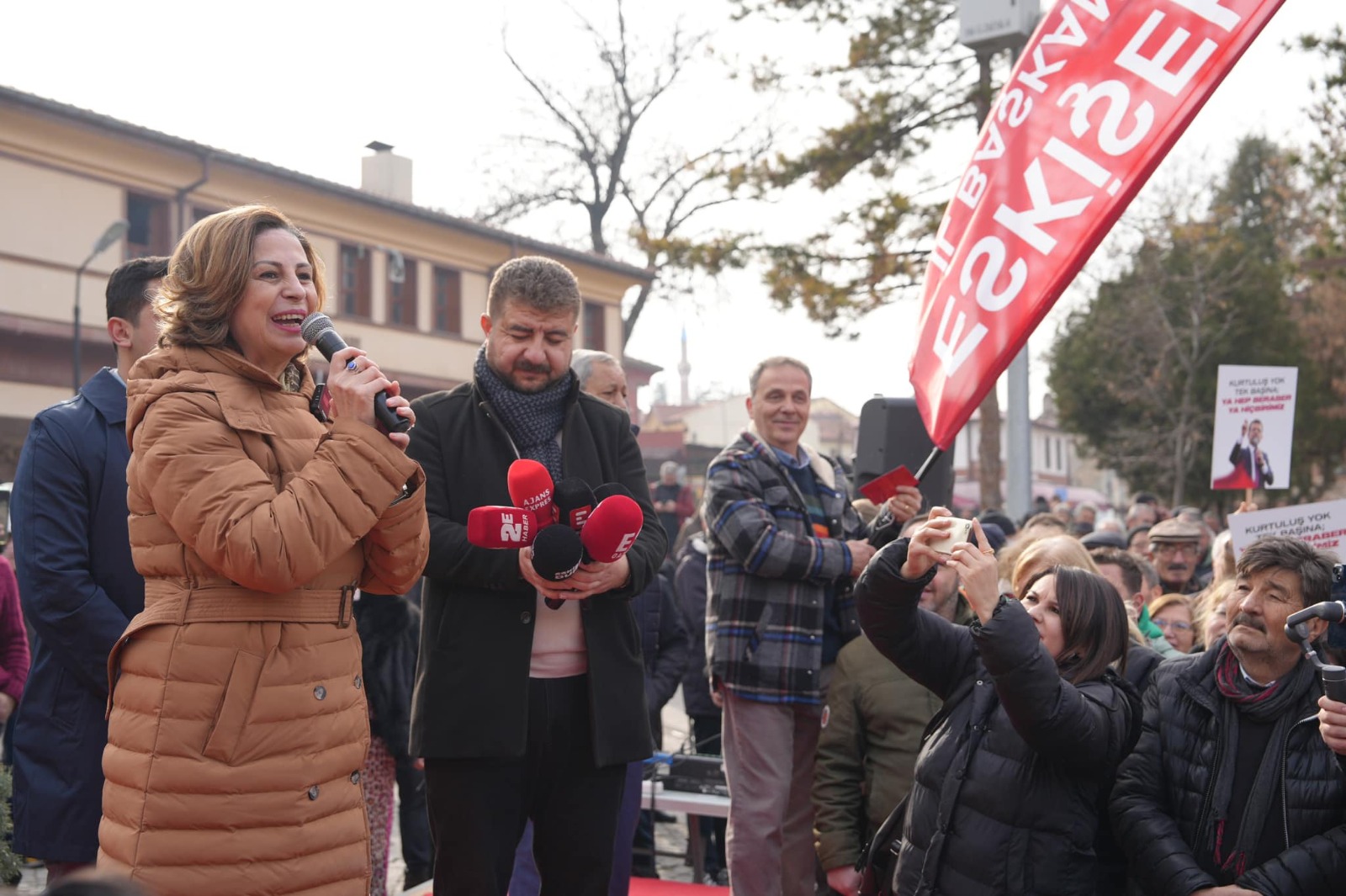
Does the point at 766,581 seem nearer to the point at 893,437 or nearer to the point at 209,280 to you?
the point at 893,437

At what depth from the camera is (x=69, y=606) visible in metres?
3.33

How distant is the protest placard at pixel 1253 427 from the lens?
7664 millimetres

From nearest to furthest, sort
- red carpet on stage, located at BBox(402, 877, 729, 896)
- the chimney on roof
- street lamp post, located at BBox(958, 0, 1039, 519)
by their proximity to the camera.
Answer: red carpet on stage, located at BBox(402, 877, 729, 896)
street lamp post, located at BBox(958, 0, 1039, 519)
the chimney on roof

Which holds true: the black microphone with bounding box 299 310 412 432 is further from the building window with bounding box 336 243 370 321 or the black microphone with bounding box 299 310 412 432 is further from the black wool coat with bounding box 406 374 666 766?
the building window with bounding box 336 243 370 321

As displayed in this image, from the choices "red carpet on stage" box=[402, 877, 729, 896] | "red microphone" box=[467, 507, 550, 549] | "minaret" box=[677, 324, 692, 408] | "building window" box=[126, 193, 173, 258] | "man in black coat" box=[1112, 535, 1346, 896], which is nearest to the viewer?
"red microphone" box=[467, 507, 550, 549]

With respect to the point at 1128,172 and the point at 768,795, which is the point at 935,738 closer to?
the point at 768,795

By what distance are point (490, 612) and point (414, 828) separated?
9.94ft

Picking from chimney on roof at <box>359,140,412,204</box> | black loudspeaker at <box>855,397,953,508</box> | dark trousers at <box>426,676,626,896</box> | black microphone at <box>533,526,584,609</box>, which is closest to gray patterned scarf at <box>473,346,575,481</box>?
black microphone at <box>533,526,584,609</box>

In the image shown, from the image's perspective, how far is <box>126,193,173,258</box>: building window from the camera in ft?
81.4

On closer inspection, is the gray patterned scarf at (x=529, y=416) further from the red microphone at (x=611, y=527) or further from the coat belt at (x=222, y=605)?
the coat belt at (x=222, y=605)

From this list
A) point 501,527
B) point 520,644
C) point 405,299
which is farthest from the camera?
point 405,299

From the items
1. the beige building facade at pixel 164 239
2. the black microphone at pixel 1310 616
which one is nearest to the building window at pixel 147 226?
the beige building facade at pixel 164 239

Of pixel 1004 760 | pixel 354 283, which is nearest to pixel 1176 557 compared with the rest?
pixel 1004 760

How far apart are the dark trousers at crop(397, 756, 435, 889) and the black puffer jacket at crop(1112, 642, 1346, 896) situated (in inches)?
130
